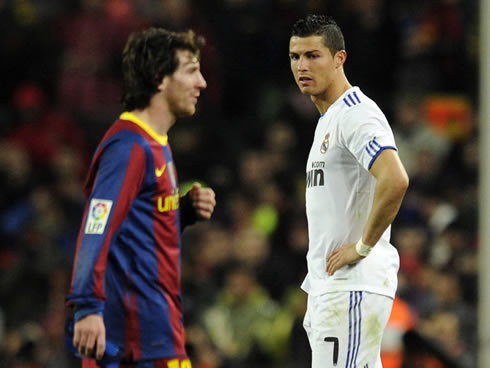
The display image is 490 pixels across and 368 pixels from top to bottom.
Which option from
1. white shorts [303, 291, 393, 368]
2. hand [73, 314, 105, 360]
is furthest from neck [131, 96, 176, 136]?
white shorts [303, 291, 393, 368]

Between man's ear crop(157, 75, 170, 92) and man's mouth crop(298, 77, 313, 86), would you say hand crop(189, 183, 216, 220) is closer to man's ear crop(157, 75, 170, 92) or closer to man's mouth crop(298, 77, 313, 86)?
man's ear crop(157, 75, 170, 92)

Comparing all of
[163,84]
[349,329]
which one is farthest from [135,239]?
[349,329]

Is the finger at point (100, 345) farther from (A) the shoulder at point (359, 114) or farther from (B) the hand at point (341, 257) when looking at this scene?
(A) the shoulder at point (359, 114)

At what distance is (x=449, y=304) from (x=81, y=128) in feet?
15.4

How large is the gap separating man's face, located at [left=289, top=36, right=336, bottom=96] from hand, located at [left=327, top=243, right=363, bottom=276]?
0.73 metres

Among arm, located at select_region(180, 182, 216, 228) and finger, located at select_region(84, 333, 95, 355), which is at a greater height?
arm, located at select_region(180, 182, 216, 228)

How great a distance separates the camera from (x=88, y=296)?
13.2 feet

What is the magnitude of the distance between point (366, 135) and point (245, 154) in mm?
6809

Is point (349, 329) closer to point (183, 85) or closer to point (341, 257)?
point (341, 257)

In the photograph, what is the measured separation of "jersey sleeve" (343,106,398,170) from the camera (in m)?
4.12

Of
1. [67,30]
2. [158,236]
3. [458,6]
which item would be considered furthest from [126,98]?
[458,6]

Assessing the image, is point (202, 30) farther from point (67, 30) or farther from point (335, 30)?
point (335, 30)

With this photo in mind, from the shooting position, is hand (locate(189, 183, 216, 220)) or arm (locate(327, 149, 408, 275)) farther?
hand (locate(189, 183, 216, 220))

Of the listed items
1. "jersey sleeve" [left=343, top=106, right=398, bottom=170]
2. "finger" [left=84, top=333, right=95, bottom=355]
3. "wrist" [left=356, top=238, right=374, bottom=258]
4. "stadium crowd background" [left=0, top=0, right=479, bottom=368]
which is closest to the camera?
"finger" [left=84, top=333, right=95, bottom=355]
